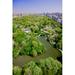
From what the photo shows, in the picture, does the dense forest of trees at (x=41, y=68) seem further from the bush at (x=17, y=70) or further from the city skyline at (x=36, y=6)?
the city skyline at (x=36, y=6)

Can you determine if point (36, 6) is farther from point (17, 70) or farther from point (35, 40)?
point (17, 70)

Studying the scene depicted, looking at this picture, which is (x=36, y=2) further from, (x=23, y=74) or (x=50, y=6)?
(x=23, y=74)

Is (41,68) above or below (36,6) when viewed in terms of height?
below

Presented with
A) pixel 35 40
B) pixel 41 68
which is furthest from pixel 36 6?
pixel 41 68

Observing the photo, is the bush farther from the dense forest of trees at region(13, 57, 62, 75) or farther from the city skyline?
the city skyline

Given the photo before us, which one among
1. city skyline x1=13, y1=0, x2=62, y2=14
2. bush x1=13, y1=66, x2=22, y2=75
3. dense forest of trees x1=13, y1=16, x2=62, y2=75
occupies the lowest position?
bush x1=13, y1=66, x2=22, y2=75

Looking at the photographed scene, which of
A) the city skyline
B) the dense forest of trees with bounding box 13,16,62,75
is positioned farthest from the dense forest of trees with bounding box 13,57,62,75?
the city skyline

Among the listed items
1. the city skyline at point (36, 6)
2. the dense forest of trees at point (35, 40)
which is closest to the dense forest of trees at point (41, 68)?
the dense forest of trees at point (35, 40)

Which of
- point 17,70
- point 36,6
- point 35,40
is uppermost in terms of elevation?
point 36,6
